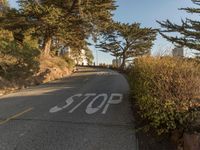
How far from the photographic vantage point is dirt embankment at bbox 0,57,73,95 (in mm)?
22994

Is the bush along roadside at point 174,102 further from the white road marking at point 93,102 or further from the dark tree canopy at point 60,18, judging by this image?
the dark tree canopy at point 60,18

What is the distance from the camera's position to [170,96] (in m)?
8.81

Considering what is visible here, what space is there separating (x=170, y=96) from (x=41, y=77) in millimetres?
21720

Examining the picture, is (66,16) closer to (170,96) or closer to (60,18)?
(60,18)

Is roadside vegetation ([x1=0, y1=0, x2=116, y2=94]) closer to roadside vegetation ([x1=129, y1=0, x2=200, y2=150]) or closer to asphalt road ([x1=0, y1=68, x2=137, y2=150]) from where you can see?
asphalt road ([x1=0, y1=68, x2=137, y2=150])

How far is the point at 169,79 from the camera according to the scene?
375 inches

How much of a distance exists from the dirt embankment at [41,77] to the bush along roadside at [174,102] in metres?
13.1

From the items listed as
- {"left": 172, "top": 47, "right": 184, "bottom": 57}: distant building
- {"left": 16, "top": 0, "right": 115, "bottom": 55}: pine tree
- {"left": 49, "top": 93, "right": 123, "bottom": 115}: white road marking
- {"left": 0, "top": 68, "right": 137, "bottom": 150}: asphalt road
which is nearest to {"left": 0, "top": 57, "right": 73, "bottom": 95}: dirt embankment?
{"left": 16, "top": 0, "right": 115, "bottom": 55}: pine tree

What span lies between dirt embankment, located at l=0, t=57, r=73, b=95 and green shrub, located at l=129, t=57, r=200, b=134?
13.1 meters

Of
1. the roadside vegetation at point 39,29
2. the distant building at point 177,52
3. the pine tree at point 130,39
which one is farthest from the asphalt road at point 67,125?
the pine tree at point 130,39

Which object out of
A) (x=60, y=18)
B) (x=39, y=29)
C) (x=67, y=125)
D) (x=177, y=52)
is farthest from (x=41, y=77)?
(x=67, y=125)

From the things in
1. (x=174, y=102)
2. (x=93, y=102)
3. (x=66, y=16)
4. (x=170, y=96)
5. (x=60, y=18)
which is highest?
(x=66, y=16)

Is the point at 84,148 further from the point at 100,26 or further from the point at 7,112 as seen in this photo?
the point at 100,26

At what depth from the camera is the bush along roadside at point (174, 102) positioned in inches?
302
